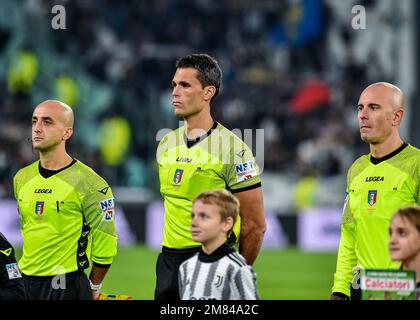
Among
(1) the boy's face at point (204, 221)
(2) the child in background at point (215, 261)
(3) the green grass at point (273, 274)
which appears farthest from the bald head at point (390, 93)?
(3) the green grass at point (273, 274)

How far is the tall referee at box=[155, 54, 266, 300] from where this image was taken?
6227 mm

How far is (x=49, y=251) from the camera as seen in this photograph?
6355mm

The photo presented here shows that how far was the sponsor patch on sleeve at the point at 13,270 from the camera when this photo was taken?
5938 millimetres

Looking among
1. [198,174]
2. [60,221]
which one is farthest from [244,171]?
[60,221]

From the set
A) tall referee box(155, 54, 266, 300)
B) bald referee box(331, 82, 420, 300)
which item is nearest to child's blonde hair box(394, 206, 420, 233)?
bald referee box(331, 82, 420, 300)

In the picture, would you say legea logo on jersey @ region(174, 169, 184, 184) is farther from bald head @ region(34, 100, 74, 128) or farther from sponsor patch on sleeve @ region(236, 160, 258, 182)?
bald head @ region(34, 100, 74, 128)

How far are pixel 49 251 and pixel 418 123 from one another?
50.6 ft

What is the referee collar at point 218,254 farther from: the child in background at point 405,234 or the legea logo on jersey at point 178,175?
the child in background at point 405,234

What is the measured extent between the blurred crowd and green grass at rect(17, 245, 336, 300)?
1.82m
